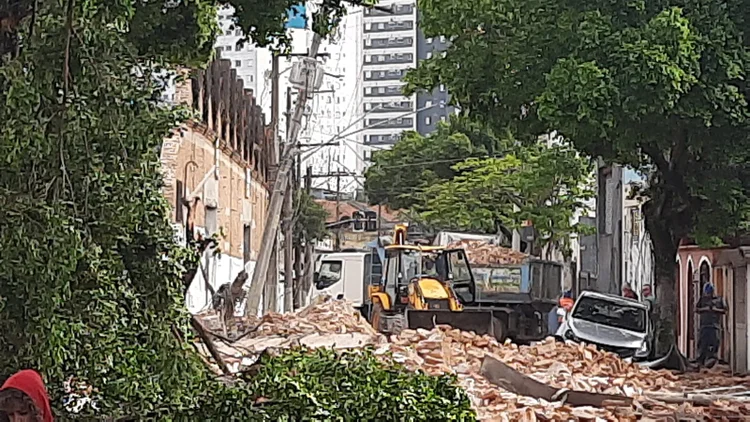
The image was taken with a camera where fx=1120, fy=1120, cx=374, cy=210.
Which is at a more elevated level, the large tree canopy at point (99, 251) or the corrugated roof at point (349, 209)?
the corrugated roof at point (349, 209)

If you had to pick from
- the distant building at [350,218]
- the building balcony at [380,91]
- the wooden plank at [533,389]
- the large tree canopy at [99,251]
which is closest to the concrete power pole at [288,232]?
the wooden plank at [533,389]

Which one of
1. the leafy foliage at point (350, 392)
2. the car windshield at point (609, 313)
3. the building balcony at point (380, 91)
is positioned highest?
the building balcony at point (380, 91)

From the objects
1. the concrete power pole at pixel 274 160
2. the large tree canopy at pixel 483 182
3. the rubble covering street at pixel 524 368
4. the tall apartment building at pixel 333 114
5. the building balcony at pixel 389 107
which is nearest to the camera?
the rubble covering street at pixel 524 368

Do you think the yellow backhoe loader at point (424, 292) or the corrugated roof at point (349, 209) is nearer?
the yellow backhoe loader at point (424, 292)

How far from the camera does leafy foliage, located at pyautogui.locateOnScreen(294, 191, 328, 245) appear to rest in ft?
156

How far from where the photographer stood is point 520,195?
118ft

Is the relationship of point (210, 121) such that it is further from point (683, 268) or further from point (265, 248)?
point (683, 268)

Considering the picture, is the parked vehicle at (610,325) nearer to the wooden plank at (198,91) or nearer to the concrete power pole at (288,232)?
the concrete power pole at (288,232)

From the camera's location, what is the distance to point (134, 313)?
5.45 meters

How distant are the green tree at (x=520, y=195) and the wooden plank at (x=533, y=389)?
1287 centimetres

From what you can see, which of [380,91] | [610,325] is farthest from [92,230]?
Answer: [380,91]

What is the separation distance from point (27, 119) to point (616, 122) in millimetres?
10886

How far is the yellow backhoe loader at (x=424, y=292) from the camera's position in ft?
69.4

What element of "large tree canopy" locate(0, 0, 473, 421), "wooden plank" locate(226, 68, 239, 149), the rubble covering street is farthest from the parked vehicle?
"wooden plank" locate(226, 68, 239, 149)
